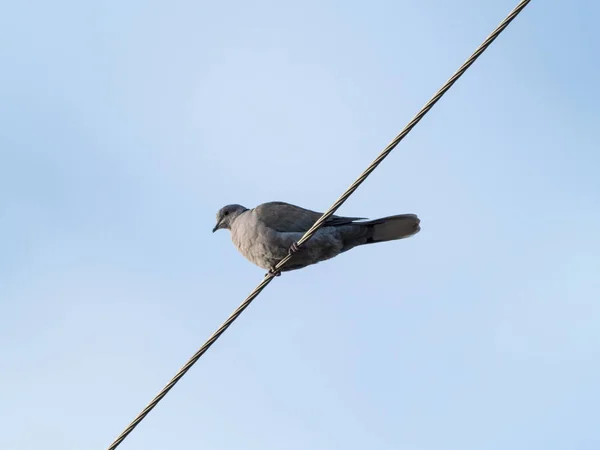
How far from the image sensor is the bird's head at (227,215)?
8.88 m

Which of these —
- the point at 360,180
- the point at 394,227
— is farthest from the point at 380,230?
the point at 360,180

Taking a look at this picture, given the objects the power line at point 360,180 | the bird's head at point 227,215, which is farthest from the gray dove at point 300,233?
the power line at point 360,180

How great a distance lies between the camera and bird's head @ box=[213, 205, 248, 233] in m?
8.88

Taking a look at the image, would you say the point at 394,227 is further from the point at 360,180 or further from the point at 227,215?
the point at 360,180

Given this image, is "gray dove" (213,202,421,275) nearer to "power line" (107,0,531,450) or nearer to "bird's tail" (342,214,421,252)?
"bird's tail" (342,214,421,252)

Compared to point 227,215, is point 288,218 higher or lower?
lower

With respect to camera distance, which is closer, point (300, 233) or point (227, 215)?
point (300, 233)

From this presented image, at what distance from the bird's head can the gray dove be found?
1.82 ft

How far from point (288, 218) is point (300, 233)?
0.86ft

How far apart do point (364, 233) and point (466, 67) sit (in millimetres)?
3326

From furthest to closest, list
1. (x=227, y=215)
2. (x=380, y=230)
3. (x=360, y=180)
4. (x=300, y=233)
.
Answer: (x=227, y=215), (x=380, y=230), (x=300, y=233), (x=360, y=180)

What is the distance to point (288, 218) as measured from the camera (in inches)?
319

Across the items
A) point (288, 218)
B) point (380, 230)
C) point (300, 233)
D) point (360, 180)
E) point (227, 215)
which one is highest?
point (380, 230)

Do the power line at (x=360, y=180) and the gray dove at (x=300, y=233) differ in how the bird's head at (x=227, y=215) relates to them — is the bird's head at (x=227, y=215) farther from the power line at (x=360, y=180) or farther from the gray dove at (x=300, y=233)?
the power line at (x=360, y=180)
